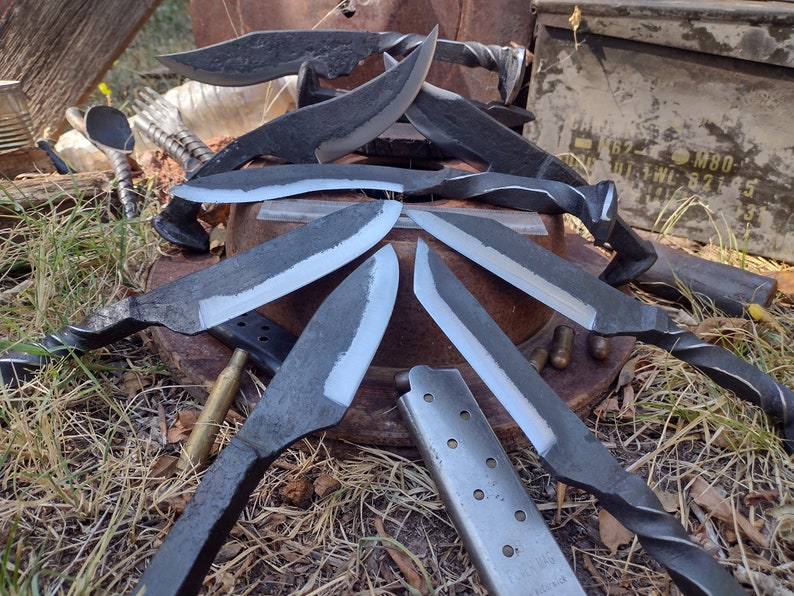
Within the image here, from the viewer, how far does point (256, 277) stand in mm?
1141

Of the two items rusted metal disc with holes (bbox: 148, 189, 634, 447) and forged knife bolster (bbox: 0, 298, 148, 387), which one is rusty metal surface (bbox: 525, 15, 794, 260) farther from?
forged knife bolster (bbox: 0, 298, 148, 387)

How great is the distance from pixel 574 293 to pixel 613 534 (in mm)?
448

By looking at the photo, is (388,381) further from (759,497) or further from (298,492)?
(759,497)

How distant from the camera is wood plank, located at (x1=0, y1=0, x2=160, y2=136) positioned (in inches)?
96.9

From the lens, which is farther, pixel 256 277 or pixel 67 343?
pixel 67 343

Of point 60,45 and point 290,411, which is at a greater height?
point 60,45

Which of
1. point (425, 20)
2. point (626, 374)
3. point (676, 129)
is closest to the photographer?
point (626, 374)

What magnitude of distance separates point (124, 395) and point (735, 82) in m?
2.14

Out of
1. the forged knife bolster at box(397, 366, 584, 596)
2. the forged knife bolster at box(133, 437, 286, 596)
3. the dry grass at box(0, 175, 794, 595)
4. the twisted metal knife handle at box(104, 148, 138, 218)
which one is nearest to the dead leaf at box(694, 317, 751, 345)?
the dry grass at box(0, 175, 794, 595)

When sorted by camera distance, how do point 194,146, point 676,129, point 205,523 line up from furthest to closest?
point 676,129
point 194,146
point 205,523

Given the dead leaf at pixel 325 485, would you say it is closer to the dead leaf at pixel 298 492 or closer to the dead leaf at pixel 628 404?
the dead leaf at pixel 298 492

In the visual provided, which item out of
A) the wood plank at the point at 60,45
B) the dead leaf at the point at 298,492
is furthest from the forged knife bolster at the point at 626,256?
the wood plank at the point at 60,45

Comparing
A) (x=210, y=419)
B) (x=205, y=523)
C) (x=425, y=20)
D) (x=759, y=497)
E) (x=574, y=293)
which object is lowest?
(x=759, y=497)

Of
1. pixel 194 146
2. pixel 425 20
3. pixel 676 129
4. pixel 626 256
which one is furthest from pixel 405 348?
pixel 425 20
